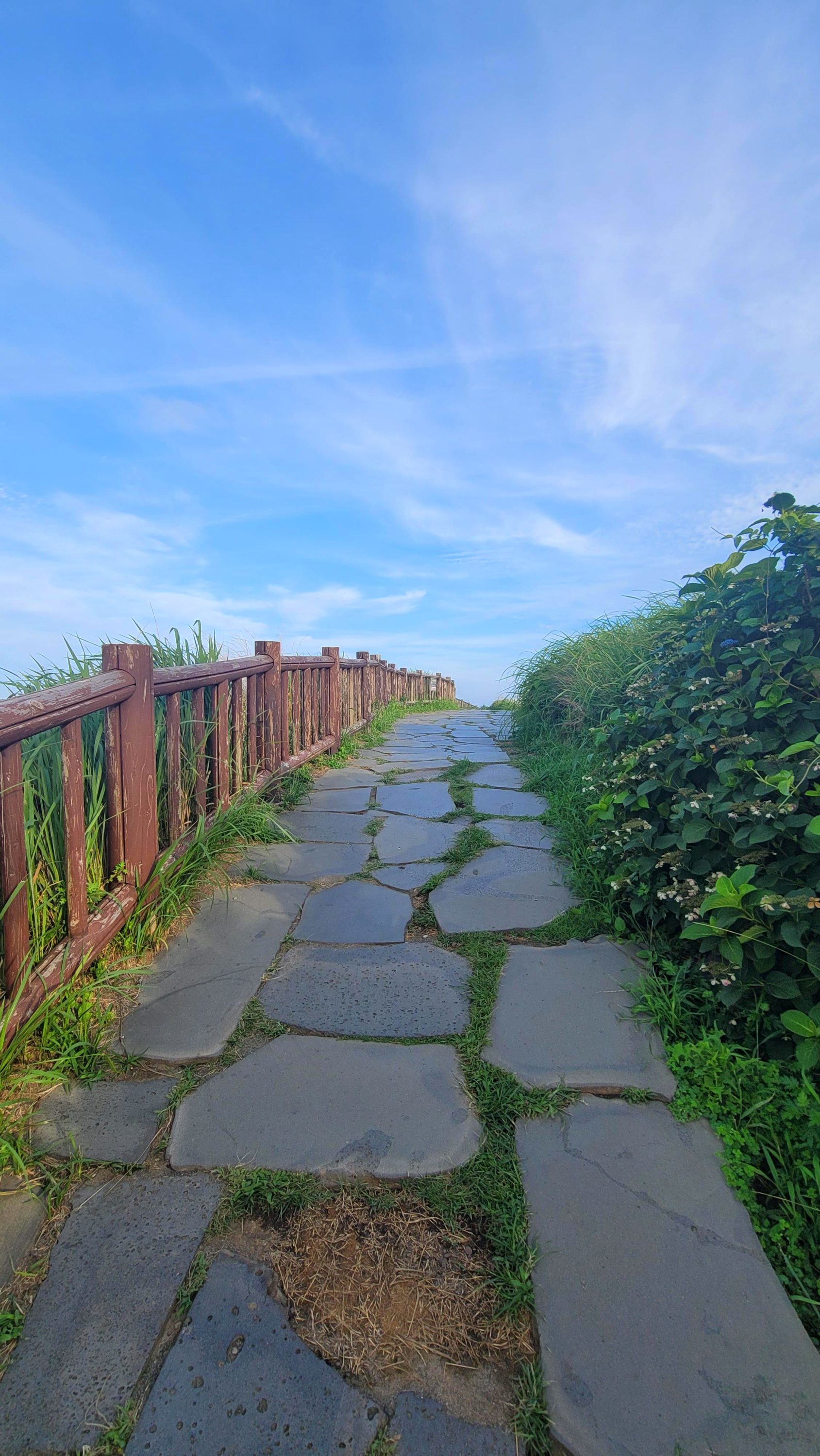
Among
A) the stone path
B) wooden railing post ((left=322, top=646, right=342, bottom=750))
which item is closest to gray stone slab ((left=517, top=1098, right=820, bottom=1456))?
the stone path

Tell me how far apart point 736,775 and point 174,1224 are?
5.28 feet

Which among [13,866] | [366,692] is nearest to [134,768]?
[13,866]

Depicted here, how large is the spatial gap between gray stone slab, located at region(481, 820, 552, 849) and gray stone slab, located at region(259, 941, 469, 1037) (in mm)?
1082

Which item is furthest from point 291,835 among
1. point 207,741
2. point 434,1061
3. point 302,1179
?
point 302,1179

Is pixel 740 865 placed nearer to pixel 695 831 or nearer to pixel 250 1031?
pixel 695 831

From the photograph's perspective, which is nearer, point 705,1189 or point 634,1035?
point 705,1189

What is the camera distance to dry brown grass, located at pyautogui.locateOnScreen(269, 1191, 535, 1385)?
38.6 inches

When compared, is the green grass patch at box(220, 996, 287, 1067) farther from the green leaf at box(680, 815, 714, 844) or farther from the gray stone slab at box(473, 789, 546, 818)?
the gray stone slab at box(473, 789, 546, 818)

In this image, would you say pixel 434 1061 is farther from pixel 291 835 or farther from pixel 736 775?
pixel 291 835

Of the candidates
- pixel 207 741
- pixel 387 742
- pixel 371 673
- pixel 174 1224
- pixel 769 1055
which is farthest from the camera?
pixel 371 673

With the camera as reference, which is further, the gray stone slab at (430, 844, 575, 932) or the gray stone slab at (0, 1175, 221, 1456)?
the gray stone slab at (430, 844, 575, 932)

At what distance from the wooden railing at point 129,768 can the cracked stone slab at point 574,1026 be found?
1203 millimetres

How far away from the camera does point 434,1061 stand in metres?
1.60

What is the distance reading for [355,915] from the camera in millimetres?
2408
